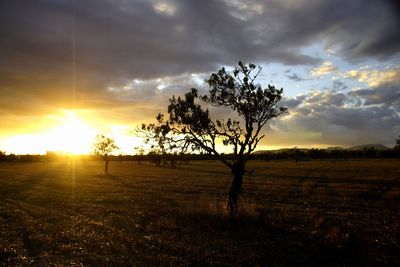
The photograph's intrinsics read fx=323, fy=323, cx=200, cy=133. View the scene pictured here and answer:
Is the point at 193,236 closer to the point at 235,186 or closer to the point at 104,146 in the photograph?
the point at 235,186

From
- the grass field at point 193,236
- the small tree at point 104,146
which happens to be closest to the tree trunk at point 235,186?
the grass field at point 193,236

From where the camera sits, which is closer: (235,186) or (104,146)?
(235,186)

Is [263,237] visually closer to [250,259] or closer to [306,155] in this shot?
[250,259]

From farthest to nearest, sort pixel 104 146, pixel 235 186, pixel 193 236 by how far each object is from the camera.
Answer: pixel 104 146 < pixel 235 186 < pixel 193 236

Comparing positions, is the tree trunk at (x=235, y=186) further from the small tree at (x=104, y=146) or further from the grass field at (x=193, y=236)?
the small tree at (x=104, y=146)

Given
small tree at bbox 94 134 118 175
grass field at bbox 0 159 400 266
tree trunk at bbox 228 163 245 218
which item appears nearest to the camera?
grass field at bbox 0 159 400 266

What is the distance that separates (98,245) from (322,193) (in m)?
28.4

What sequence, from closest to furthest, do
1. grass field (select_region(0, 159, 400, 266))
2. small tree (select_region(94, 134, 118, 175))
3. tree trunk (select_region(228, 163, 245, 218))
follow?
grass field (select_region(0, 159, 400, 266)), tree trunk (select_region(228, 163, 245, 218)), small tree (select_region(94, 134, 118, 175))

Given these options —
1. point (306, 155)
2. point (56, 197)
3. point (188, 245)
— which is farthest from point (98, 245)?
point (306, 155)

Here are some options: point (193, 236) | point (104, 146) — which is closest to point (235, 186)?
point (193, 236)

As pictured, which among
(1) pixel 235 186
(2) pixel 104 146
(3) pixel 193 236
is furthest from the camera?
(2) pixel 104 146

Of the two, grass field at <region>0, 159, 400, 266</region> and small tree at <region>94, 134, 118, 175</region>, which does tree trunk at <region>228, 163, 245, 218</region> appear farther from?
small tree at <region>94, 134, 118, 175</region>

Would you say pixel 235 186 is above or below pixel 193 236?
above

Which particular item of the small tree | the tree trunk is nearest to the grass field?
the tree trunk
